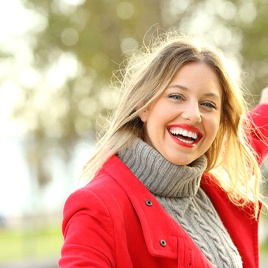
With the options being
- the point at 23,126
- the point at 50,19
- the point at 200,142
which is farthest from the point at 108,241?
the point at 23,126

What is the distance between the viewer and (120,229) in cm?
280

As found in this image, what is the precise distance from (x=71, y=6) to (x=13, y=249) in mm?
14001

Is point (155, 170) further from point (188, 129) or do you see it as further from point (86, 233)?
point (86, 233)

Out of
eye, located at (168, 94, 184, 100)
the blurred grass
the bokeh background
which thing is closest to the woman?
eye, located at (168, 94, 184, 100)

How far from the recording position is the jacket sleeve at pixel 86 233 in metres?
2.61

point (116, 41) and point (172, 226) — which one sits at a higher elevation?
point (116, 41)

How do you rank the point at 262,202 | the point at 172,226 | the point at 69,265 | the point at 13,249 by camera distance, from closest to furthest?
the point at 69,265, the point at 172,226, the point at 262,202, the point at 13,249

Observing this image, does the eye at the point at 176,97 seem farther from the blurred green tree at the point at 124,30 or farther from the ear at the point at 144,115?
the blurred green tree at the point at 124,30

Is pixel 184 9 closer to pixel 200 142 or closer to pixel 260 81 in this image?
pixel 260 81

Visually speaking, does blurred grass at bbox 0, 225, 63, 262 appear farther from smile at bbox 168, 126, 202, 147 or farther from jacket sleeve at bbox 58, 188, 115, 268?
jacket sleeve at bbox 58, 188, 115, 268

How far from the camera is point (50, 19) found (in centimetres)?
1047

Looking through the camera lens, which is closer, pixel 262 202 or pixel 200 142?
pixel 200 142

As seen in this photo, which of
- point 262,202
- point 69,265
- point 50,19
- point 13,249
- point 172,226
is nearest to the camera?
point 69,265

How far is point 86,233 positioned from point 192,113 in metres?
0.61
